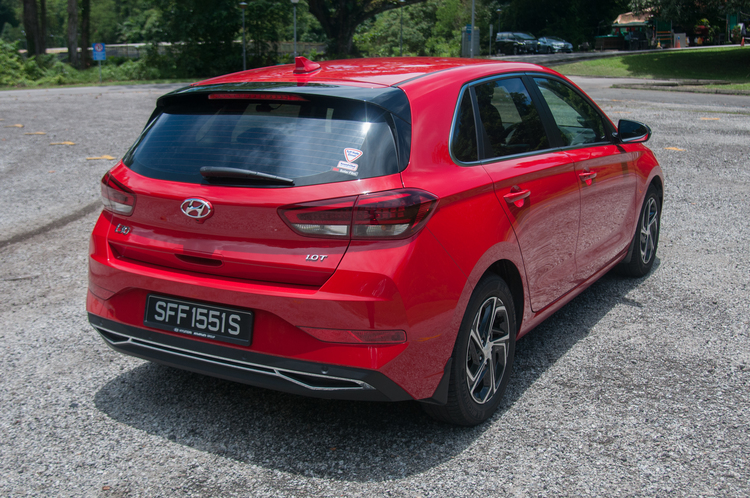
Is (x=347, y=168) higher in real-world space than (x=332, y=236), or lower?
higher

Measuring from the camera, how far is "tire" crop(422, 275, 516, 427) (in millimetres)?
2898

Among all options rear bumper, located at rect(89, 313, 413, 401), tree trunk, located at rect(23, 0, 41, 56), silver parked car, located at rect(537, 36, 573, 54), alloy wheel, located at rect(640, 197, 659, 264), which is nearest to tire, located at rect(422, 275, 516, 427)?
rear bumper, located at rect(89, 313, 413, 401)

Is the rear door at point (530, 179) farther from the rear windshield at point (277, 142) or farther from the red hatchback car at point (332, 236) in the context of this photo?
the rear windshield at point (277, 142)

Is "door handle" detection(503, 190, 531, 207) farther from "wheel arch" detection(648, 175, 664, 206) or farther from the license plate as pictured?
"wheel arch" detection(648, 175, 664, 206)

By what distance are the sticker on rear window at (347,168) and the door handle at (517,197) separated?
2.82ft

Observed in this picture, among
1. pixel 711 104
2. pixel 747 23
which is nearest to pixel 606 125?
pixel 711 104

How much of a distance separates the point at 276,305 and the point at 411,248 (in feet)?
1.86

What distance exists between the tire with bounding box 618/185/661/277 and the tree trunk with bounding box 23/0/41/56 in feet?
139

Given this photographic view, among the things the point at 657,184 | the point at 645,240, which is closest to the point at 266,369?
the point at 645,240

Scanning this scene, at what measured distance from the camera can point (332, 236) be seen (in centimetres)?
256

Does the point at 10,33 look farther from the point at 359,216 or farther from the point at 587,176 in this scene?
the point at 359,216

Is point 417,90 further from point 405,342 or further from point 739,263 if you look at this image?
point 739,263

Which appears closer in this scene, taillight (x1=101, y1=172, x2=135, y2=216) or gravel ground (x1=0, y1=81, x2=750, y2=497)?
gravel ground (x1=0, y1=81, x2=750, y2=497)

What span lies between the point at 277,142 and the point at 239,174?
0.70 feet
